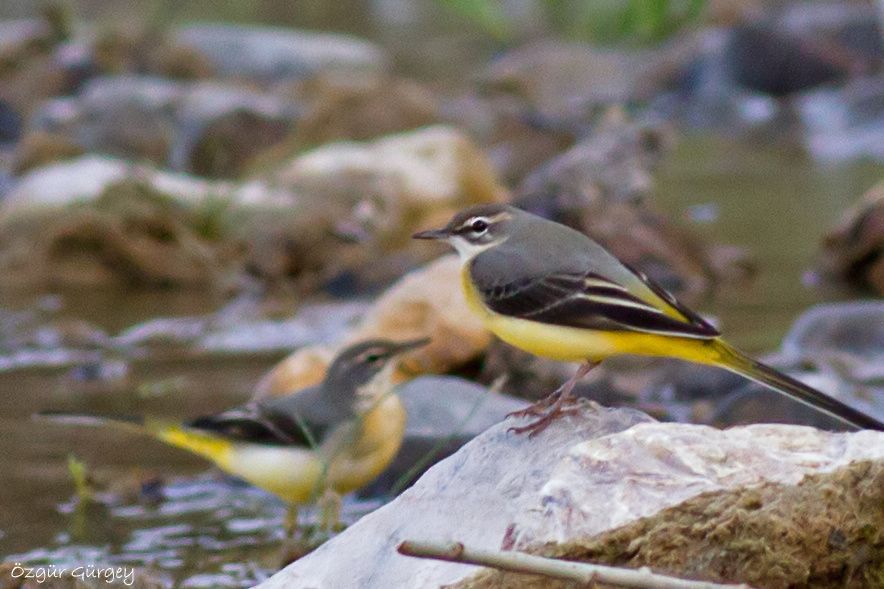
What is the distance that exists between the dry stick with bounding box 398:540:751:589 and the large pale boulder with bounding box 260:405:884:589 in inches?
18.4

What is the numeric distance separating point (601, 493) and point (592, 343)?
88 cm

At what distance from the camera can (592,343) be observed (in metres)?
4.94

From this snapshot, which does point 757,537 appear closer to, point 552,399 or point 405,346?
point 552,399

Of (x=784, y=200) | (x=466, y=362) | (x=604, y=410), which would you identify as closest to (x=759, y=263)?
(x=784, y=200)

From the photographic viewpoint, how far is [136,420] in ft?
22.6

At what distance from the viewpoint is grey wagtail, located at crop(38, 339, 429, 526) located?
668 cm

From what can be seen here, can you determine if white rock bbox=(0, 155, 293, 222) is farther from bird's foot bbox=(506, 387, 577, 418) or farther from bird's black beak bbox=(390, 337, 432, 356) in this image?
bird's foot bbox=(506, 387, 577, 418)

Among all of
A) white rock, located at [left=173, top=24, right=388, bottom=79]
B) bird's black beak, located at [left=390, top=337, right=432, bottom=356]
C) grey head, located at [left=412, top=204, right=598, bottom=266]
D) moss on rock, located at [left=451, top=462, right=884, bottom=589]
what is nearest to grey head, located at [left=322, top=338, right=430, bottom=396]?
bird's black beak, located at [left=390, top=337, right=432, bottom=356]

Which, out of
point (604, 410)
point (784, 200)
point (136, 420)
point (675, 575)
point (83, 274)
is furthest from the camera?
point (784, 200)

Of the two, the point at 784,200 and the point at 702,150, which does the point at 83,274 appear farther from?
the point at 702,150

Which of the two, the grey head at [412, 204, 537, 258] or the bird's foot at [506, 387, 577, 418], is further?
the grey head at [412, 204, 537, 258]

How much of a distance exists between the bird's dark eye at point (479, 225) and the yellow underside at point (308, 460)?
1.42 m

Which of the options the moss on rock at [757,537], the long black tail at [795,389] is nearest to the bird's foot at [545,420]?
the long black tail at [795,389]

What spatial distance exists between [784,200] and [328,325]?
617 centimetres
